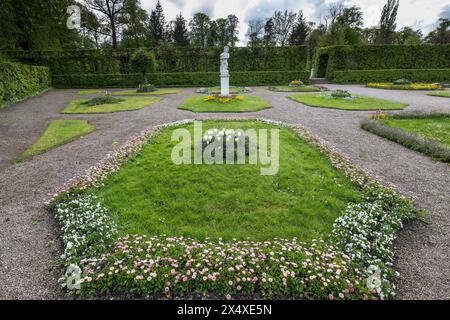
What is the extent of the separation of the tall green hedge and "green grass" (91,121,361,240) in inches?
1160

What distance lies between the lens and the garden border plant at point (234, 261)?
10.4 feet

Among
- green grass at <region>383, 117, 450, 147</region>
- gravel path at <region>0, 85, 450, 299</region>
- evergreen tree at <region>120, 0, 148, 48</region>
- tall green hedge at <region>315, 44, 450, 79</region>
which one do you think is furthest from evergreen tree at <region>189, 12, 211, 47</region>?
green grass at <region>383, 117, 450, 147</region>

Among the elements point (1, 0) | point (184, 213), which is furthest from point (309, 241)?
point (1, 0)

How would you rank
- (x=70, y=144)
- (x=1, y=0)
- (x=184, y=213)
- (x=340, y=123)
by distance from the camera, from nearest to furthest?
→ (x=184, y=213) → (x=70, y=144) → (x=340, y=123) → (x=1, y=0)

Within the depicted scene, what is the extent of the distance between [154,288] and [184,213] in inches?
69.4

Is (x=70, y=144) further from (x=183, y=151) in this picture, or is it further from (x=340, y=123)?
(x=340, y=123)

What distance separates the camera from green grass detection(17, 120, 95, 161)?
8.51 m

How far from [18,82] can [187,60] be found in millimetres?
17621

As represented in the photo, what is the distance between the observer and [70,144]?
29.8ft

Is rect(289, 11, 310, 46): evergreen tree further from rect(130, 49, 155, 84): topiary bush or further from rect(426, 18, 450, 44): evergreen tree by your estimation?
rect(130, 49, 155, 84): topiary bush

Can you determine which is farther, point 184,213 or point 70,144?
point 70,144

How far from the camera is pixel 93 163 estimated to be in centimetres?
736

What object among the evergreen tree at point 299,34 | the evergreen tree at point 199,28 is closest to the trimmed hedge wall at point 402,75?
the evergreen tree at point 299,34

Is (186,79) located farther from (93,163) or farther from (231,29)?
(231,29)
